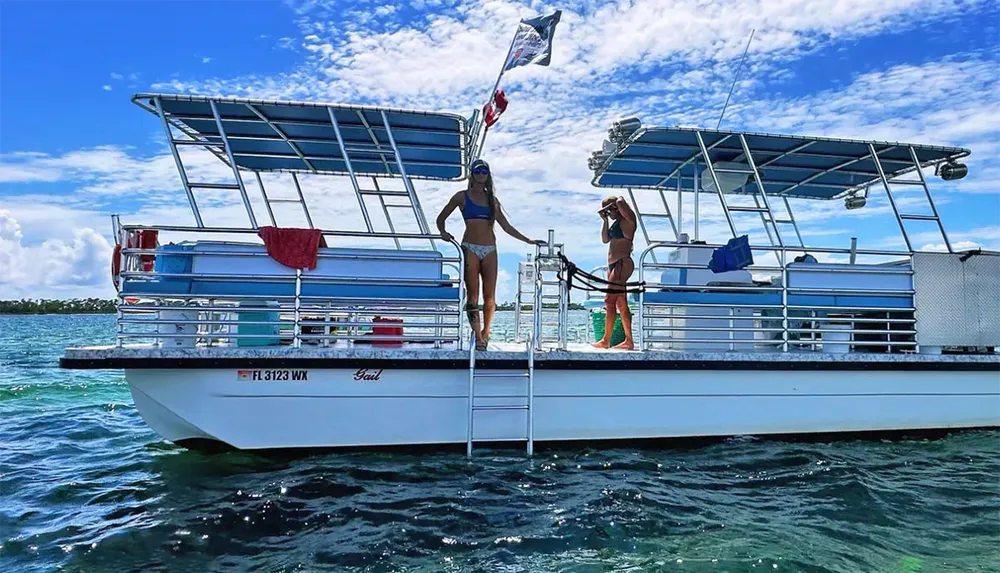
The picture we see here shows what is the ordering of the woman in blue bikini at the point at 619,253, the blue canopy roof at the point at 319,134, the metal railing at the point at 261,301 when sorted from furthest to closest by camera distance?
the woman in blue bikini at the point at 619,253
the blue canopy roof at the point at 319,134
the metal railing at the point at 261,301

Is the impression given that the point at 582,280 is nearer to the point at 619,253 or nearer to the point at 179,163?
the point at 619,253

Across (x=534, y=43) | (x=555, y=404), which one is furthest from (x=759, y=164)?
(x=555, y=404)

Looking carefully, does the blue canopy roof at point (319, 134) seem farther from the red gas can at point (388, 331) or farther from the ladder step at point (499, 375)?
the ladder step at point (499, 375)

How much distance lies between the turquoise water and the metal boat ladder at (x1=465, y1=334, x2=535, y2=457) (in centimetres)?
21

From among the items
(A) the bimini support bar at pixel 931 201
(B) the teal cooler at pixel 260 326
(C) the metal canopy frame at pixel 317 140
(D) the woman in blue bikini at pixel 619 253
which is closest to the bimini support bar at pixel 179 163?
(C) the metal canopy frame at pixel 317 140

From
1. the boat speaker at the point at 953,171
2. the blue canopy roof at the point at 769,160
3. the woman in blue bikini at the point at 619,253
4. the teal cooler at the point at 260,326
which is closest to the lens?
the teal cooler at the point at 260,326

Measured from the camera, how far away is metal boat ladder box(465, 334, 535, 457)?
5.84 metres

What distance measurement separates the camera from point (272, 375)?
5.69 m

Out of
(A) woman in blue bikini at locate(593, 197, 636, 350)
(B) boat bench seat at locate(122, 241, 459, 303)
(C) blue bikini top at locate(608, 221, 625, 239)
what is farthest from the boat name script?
(C) blue bikini top at locate(608, 221, 625, 239)

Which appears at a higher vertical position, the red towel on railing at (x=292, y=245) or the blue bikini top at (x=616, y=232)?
the blue bikini top at (x=616, y=232)

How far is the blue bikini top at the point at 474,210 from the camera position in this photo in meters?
6.28

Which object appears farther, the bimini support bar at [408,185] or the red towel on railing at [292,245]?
the bimini support bar at [408,185]

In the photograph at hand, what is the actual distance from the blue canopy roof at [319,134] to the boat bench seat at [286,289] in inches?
66.3

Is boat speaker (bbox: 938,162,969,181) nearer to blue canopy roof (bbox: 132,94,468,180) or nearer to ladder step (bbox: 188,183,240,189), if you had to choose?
blue canopy roof (bbox: 132,94,468,180)
